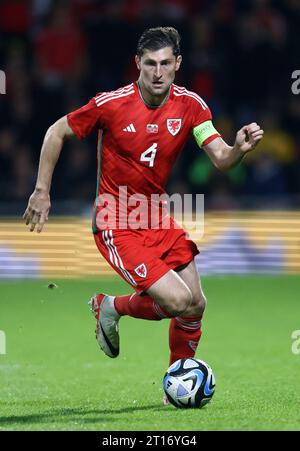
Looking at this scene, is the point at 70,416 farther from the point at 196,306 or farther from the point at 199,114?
the point at 199,114

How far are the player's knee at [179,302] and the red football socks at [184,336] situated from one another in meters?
0.32

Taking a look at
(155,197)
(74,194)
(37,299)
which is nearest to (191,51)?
(74,194)

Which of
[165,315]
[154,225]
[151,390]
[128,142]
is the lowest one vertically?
[151,390]

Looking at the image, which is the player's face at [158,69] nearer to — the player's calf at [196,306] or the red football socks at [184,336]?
the player's calf at [196,306]

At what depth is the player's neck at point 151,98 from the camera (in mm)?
7062

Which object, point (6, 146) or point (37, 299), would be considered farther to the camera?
point (6, 146)

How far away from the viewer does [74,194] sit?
13992 millimetres

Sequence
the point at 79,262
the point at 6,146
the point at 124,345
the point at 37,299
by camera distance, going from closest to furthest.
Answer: the point at 124,345 → the point at 37,299 → the point at 79,262 → the point at 6,146

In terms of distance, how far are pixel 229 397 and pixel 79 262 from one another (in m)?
6.16

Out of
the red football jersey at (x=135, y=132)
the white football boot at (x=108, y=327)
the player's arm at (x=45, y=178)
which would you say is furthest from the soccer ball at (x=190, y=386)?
the player's arm at (x=45, y=178)

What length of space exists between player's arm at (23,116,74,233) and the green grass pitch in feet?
3.51

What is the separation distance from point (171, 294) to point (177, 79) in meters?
7.83
